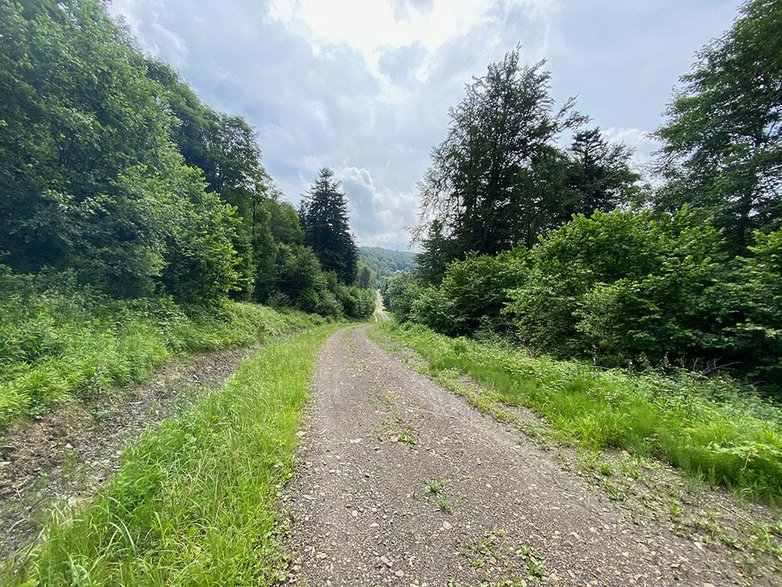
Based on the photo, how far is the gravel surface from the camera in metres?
3.19

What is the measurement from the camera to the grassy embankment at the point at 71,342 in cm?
494

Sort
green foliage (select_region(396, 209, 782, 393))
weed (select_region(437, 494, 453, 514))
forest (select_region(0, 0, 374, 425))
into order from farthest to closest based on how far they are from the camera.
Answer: green foliage (select_region(396, 209, 782, 393)) < forest (select_region(0, 0, 374, 425)) < weed (select_region(437, 494, 453, 514))

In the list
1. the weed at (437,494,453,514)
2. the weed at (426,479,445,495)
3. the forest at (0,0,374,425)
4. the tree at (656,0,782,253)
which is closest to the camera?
the weed at (437,494,453,514)

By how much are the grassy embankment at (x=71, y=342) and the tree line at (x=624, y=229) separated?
37.0 ft

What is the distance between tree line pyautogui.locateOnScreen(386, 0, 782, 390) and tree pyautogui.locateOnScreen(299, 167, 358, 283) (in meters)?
17.8

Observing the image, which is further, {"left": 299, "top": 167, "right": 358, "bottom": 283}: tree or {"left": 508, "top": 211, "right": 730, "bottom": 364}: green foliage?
{"left": 299, "top": 167, "right": 358, "bottom": 283}: tree

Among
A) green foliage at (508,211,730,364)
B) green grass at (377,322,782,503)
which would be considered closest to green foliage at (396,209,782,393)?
green foliage at (508,211,730,364)

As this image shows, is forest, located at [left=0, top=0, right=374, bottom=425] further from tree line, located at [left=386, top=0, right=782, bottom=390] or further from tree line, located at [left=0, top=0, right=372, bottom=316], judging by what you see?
tree line, located at [left=386, top=0, right=782, bottom=390]

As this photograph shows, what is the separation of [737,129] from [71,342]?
902 inches

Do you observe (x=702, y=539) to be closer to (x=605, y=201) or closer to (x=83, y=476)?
(x=83, y=476)

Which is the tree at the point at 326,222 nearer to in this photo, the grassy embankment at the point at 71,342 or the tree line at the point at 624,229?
the tree line at the point at 624,229

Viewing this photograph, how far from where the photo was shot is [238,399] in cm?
549

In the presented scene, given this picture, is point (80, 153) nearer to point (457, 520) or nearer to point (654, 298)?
point (457, 520)

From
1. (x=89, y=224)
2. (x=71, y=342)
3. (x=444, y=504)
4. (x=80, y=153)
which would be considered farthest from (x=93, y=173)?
(x=444, y=504)
